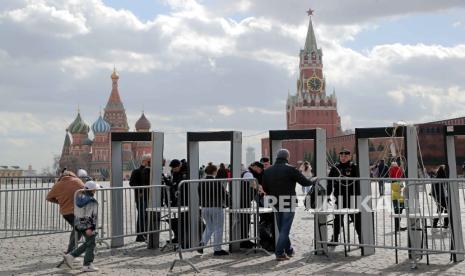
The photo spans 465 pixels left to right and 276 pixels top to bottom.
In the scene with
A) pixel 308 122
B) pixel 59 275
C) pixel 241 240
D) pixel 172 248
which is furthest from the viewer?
pixel 308 122

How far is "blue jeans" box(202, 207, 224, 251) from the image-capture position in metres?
11.1

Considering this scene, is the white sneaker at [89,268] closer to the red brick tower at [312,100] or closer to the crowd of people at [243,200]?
the crowd of people at [243,200]

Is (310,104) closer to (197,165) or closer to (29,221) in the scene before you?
(29,221)

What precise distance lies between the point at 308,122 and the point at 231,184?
466 feet

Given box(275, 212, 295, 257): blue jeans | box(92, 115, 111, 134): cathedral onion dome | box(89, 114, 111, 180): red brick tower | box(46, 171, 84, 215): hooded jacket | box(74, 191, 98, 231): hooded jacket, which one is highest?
box(92, 115, 111, 134): cathedral onion dome

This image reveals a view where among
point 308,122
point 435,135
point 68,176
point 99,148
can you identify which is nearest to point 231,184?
point 68,176

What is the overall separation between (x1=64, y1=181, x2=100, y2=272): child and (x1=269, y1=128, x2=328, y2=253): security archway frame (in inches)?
130

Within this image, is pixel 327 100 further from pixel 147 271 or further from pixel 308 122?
pixel 147 271

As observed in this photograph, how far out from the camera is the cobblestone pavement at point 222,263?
31.2 feet

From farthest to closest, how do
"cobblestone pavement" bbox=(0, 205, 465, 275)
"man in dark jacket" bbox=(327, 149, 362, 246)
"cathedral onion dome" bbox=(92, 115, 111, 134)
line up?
"cathedral onion dome" bbox=(92, 115, 111, 134) → "man in dark jacket" bbox=(327, 149, 362, 246) → "cobblestone pavement" bbox=(0, 205, 465, 275)

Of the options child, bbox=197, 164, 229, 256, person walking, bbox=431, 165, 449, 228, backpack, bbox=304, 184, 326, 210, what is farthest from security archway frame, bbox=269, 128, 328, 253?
person walking, bbox=431, 165, 449, 228

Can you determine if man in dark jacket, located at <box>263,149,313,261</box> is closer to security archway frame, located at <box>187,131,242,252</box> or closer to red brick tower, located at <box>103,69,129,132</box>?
security archway frame, located at <box>187,131,242,252</box>

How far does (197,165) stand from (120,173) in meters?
1.62

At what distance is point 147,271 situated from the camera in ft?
31.5
